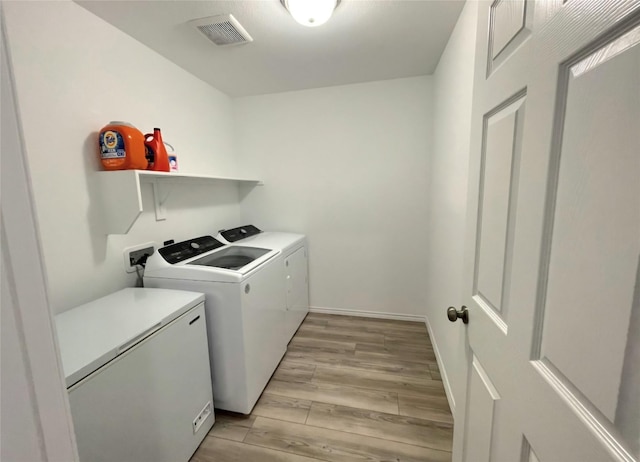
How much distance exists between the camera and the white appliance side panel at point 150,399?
35.9 inches

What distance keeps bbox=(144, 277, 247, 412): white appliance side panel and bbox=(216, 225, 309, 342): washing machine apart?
62cm

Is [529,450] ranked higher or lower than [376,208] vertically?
lower

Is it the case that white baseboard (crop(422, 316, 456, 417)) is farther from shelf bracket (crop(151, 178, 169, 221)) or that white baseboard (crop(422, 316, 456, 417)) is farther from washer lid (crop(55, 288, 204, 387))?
shelf bracket (crop(151, 178, 169, 221))

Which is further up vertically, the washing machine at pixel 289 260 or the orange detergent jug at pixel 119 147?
the orange detergent jug at pixel 119 147

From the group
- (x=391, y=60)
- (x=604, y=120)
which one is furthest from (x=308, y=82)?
(x=604, y=120)

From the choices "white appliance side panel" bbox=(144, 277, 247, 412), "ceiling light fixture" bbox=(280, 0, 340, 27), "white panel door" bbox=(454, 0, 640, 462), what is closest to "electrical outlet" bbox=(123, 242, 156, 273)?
"white appliance side panel" bbox=(144, 277, 247, 412)

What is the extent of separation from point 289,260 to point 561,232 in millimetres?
2033

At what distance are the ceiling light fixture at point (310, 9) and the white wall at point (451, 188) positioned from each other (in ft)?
2.43

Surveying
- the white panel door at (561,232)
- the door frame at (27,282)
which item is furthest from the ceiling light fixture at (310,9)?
the door frame at (27,282)

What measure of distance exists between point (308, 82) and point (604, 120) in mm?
2516

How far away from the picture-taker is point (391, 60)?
2.11 meters

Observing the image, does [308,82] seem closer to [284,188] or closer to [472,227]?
[284,188]

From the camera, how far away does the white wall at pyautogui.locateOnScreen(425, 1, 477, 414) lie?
142 centimetres

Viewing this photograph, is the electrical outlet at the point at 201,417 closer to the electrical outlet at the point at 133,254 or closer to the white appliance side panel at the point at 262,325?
the white appliance side panel at the point at 262,325
